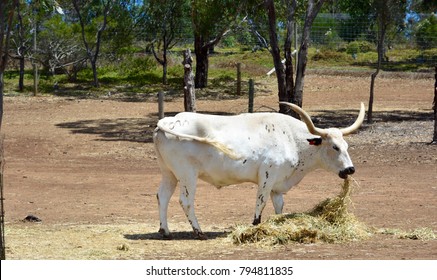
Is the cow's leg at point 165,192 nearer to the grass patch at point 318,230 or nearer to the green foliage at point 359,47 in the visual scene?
the grass patch at point 318,230

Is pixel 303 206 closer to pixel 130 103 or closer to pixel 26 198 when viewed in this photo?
pixel 26 198

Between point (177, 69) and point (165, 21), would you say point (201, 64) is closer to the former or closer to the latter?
point (165, 21)

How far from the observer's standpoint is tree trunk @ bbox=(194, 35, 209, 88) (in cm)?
4006

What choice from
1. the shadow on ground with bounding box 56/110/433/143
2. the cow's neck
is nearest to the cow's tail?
the cow's neck

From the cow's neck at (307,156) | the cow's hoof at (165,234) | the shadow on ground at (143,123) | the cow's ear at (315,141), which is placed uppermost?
the cow's ear at (315,141)

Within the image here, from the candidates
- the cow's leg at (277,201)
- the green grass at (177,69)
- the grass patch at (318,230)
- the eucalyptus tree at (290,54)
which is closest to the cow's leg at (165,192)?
the grass patch at (318,230)

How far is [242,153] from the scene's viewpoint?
13.3 meters

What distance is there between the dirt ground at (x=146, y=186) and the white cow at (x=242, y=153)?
29.4 inches

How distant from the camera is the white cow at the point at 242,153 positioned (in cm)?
1307

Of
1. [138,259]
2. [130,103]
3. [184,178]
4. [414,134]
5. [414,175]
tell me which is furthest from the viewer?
[130,103]

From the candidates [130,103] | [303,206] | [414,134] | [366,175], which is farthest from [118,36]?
[303,206]

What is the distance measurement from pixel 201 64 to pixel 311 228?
27871 mm

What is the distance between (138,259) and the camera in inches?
446

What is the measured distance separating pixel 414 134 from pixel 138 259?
1617 cm
